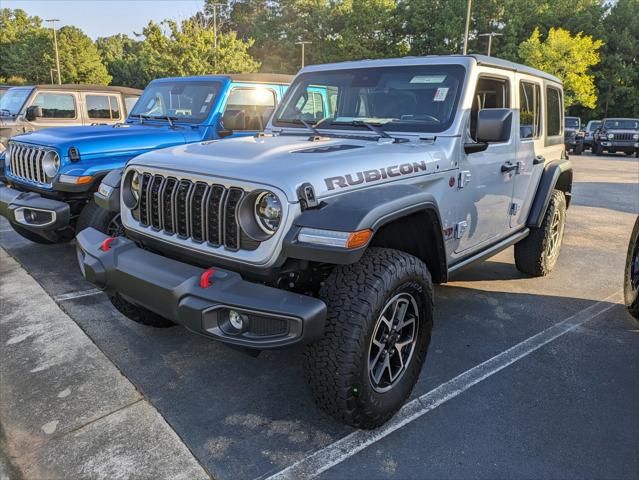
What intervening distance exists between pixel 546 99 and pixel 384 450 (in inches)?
148

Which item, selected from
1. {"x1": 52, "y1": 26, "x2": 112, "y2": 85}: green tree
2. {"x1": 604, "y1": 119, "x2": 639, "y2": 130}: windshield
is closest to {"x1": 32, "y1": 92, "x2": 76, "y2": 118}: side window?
{"x1": 604, "y1": 119, "x2": 639, "y2": 130}: windshield

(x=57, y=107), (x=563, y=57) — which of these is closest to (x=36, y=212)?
(x=57, y=107)

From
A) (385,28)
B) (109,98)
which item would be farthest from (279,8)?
(109,98)

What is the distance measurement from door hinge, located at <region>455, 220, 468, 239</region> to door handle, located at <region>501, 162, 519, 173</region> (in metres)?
0.70

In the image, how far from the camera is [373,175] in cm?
266

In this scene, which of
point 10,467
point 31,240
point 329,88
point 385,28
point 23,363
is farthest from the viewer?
point 385,28

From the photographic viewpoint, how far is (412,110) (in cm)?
344

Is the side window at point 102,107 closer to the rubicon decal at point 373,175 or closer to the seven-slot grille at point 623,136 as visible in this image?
the rubicon decal at point 373,175

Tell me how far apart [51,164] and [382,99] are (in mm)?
3290

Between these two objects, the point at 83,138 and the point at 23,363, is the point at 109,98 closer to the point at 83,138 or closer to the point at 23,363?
the point at 83,138

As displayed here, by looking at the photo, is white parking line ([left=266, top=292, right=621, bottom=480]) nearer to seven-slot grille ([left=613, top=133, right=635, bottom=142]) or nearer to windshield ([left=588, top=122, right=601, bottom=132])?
seven-slot grille ([left=613, top=133, right=635, bottom=142])

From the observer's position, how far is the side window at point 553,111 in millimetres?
4832

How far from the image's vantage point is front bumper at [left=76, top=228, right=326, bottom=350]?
2104 mm

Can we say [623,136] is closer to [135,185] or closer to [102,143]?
[102,143]
